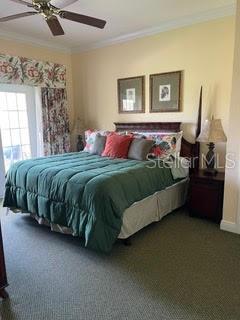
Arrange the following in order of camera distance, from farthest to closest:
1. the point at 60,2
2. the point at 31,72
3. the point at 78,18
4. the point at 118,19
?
the point at 31,72 → the point at 118,19 → the point at 78,18 → the point at 60,2

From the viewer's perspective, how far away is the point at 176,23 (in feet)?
11.9

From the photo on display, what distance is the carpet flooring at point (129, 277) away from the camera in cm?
176

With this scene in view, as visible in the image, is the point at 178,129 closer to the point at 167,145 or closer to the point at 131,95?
Answer: the point at 167,145

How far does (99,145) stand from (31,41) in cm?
217

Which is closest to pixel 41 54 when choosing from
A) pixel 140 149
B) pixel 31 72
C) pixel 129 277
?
pixel 31 72

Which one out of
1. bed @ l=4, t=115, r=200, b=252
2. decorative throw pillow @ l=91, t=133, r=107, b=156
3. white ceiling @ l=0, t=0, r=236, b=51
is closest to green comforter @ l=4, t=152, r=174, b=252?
bed @ l=4, t=115, r=200, b=252

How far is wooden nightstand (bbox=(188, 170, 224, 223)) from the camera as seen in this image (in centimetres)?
302

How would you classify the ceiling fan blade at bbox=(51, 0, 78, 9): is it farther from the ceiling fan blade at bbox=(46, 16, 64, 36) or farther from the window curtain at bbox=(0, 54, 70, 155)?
the window curtain at bbox=(0, 54, 70, 155)

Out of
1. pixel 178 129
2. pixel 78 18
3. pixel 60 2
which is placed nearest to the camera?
pixel 60 2

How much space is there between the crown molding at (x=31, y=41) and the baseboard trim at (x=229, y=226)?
403 cm

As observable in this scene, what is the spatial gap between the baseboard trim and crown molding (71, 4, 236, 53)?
2.59 meters

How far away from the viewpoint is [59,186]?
2.62m

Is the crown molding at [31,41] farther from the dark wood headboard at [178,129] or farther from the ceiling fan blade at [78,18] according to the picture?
the dark wood headboard at [178,129]

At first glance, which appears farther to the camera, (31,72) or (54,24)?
(31,72)
